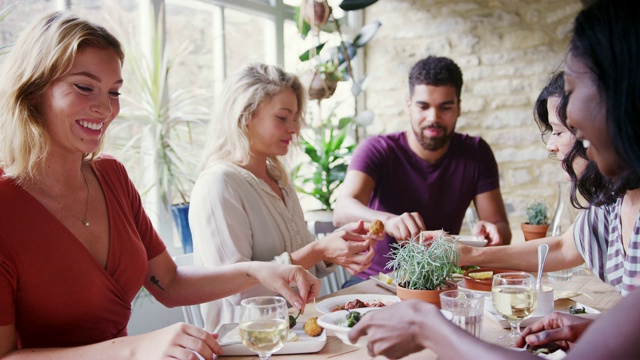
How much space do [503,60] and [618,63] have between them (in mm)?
3831

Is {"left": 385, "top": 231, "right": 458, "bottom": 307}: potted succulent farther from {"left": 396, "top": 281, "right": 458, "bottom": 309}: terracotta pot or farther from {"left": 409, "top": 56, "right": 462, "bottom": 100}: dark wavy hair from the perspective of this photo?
{"left": 409, "top": 56, "right": 462, "bottom": 100}: dark wavy hair

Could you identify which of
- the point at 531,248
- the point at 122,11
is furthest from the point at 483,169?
the point at 122,11

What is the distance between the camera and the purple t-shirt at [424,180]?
3.12m

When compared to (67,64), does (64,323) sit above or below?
below

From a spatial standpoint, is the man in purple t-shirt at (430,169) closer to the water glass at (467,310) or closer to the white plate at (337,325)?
the white plate at (337,325)

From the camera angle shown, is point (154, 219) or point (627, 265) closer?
point (627, 265)

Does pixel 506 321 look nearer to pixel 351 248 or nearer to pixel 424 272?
pixel 424 272

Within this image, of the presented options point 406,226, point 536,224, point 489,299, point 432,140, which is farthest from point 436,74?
point 489,299

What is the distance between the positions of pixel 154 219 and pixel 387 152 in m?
1.30

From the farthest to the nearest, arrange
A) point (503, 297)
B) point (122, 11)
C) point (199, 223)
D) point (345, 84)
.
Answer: point (345, 84) → point (122, 11) → point (199, 223) → point (503, 297)

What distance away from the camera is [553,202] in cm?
451

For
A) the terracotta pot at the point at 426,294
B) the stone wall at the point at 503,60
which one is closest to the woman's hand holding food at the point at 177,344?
the terracotta pot at the point at 426,294

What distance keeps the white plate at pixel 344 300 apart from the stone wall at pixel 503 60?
310 centimetres

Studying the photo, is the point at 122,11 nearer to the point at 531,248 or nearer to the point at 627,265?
the point at 531,248
